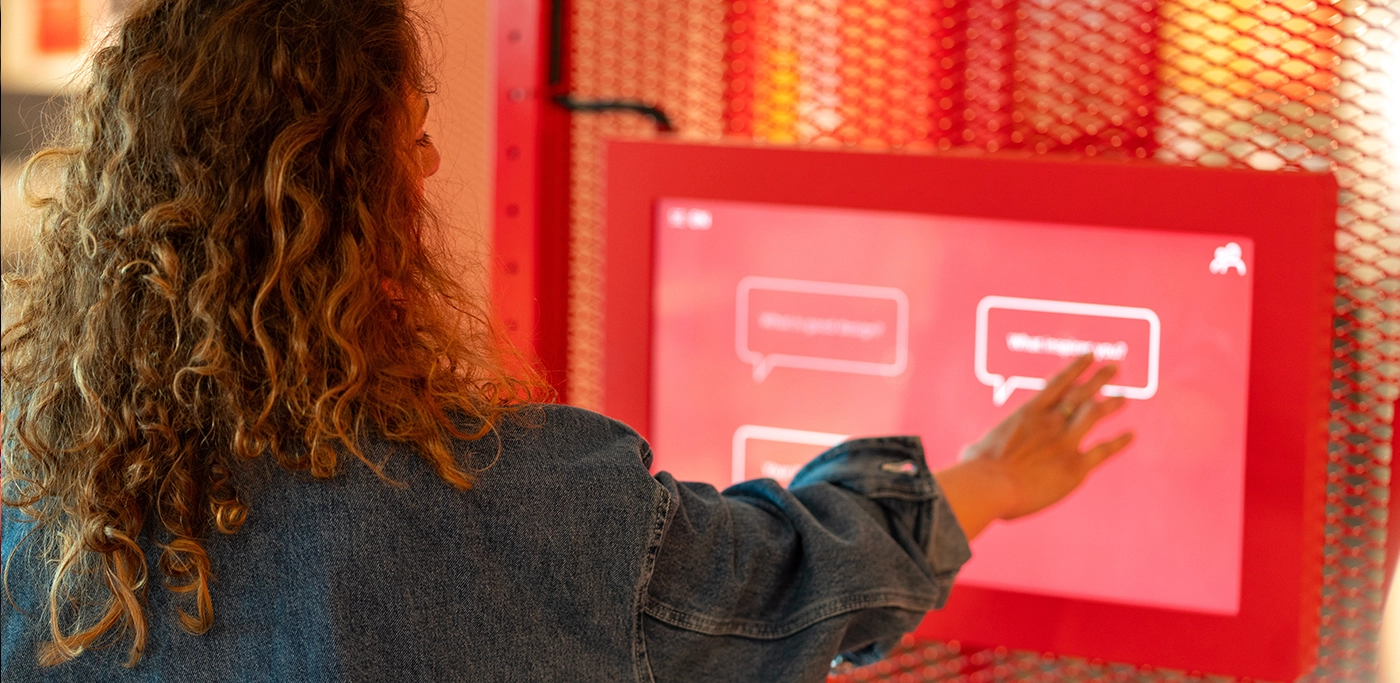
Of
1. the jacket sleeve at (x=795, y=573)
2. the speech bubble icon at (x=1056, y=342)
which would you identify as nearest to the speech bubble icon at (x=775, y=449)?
the speech bubble icon at (x=1056, y=342)

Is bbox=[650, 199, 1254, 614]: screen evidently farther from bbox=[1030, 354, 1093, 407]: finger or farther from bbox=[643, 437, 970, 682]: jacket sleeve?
bbox=[643, 437, 970, 682]: jacket sleeve

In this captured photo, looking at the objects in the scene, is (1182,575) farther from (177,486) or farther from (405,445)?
(177,486)

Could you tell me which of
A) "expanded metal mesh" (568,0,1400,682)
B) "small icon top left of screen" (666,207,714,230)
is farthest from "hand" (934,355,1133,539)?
"small icon top left of screen" (666,207,714,230)

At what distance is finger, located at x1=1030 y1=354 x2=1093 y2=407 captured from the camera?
1125 mm

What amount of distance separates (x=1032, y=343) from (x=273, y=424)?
2.56 ft

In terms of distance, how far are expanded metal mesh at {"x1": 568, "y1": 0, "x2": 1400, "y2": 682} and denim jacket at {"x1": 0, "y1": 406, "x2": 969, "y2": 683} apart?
58cm

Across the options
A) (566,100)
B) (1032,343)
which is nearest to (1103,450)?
(1032,343)

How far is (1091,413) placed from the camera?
3.66ft

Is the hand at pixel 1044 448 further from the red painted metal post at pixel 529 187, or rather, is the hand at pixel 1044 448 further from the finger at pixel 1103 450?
the red painted metal post at pixel 529 187

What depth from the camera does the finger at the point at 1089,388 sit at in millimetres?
1115

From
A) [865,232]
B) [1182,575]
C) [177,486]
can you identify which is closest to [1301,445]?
[1182,575]

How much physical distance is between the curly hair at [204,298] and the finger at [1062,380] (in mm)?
584

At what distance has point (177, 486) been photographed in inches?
27.8

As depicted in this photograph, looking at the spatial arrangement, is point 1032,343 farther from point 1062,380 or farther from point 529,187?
point 529,187
